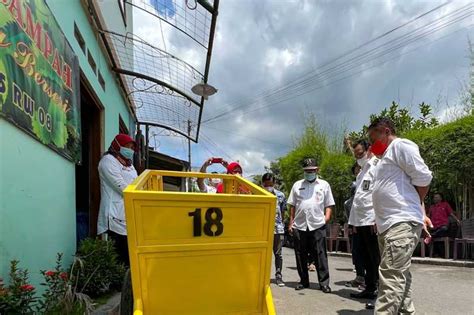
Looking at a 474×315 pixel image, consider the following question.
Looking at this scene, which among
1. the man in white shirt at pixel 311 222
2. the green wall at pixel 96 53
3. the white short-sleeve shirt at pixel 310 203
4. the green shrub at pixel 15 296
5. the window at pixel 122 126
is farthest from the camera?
the window at pixel 122 126

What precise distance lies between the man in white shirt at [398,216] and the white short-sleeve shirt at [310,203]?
206cm

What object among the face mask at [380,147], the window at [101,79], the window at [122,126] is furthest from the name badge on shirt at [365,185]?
the window at [122,126]

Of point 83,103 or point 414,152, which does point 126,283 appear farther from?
point 83,103

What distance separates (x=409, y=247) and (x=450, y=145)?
6098 millimetres

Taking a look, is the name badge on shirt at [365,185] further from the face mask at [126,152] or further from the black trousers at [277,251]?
the face mask at [126,152]

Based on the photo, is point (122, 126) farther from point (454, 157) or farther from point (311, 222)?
point (454, 157)

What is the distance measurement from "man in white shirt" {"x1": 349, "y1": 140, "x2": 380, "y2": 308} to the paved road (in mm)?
292

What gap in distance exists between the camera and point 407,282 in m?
3.64

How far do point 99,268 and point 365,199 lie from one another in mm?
3206

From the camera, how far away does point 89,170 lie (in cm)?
711

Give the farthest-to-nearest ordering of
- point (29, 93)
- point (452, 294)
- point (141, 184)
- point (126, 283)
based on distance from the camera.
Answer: point (452, 294), point (29, 93), point (126, 283), point (141, 184)

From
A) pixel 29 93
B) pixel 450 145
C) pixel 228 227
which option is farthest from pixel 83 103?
pixel 450 145

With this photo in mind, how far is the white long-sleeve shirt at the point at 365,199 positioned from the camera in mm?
5051

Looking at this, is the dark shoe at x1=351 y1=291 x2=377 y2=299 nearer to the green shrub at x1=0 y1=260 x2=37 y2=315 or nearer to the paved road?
the paved road
